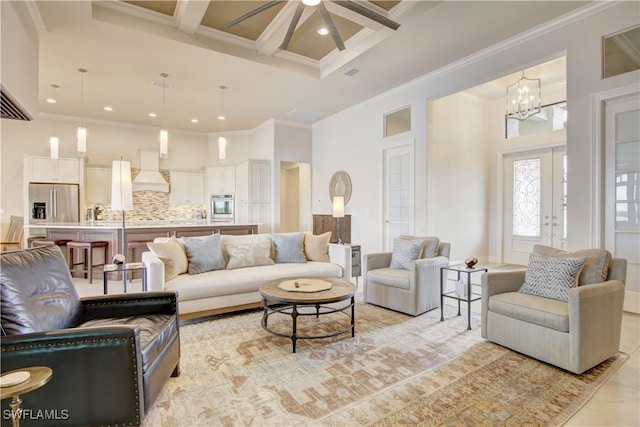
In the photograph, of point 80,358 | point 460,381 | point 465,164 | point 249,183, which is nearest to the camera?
point 80,358

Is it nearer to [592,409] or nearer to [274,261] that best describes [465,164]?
[274,261]

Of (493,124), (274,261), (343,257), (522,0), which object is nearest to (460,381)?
(343,257)

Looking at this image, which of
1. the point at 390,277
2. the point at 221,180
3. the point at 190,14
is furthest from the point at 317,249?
the point at 221,180

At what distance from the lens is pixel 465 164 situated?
20.8ft

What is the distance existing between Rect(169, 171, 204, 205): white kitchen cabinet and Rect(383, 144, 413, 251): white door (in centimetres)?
540

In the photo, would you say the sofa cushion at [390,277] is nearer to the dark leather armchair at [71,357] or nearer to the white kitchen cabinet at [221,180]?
the dark leather armchair at [71,357]

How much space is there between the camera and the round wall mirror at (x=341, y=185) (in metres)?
7.13

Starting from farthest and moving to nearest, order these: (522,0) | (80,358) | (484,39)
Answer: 1. (484,39)
2. (522,0)
3. (80,358)

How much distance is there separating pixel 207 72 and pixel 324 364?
4720 mm

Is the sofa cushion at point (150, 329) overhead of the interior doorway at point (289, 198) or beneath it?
beneath

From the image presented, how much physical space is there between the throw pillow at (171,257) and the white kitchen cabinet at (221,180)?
4.95 meters

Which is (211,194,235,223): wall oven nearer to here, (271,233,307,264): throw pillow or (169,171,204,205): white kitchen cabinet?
(169,171,204,205): white kitchen cabinet

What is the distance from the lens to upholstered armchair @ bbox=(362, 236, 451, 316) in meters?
3.54

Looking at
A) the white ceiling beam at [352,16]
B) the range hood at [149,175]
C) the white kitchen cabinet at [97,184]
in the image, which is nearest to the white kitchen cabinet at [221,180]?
the range hood at [149,175]
